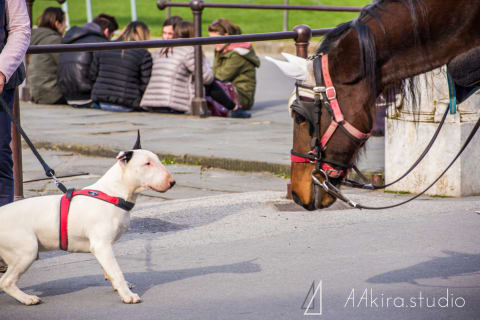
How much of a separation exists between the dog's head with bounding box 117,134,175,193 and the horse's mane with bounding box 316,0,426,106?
3.43 ft

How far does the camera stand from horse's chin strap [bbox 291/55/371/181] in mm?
4234

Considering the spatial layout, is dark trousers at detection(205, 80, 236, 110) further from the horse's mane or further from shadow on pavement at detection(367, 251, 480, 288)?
the horse's mane

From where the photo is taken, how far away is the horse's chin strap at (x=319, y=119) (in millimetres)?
4234

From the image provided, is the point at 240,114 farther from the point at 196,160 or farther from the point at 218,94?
the point at 196,160

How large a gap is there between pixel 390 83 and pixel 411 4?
0.39m

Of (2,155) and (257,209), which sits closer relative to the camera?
(2,155)

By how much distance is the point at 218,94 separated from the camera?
12.8 meters

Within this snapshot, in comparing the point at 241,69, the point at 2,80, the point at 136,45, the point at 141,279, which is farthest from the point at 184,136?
the point at 2,80

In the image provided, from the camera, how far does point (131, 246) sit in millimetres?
5820

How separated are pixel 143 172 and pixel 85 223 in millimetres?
396

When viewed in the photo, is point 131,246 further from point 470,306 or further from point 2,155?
point 470,306

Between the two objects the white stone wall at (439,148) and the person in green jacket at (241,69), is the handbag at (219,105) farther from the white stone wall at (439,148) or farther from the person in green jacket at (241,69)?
the white stone wall at (439,148)

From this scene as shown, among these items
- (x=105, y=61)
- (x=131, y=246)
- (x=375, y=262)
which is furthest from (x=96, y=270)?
(x=105, y=61)

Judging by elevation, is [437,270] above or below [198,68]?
below
